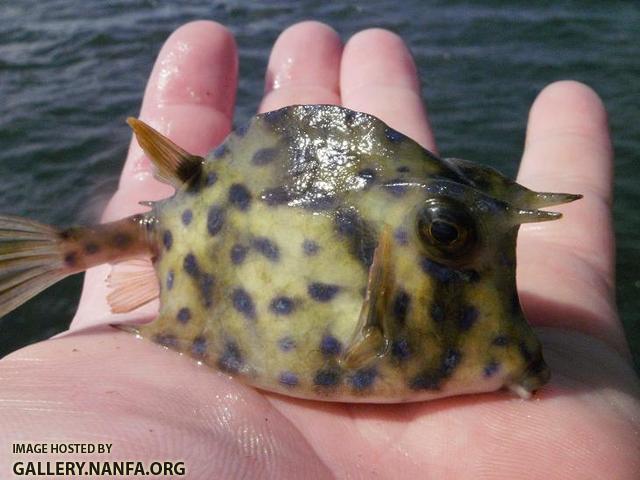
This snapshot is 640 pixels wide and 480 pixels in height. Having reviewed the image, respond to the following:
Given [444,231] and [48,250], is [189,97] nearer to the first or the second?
[48,250]

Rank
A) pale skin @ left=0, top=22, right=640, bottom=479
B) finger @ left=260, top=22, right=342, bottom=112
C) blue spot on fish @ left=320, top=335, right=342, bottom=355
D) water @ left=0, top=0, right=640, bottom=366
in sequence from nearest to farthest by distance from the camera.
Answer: pale skin @ left=0, top=22, right=640, bottom=479
blue spot on fish @ left=320, top=335, right=342, bottom=355
finger @ left=260, top=22, right=342, bottom=112
water @ left=0, top=0, right=640, bottom=366

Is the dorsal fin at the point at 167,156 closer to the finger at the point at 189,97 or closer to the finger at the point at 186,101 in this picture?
the finger at the point at 186,101

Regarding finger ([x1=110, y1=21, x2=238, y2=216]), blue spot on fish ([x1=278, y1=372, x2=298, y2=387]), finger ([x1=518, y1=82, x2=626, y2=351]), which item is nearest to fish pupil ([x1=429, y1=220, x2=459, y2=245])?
blue spot on fish ([x1=278, y1=372, x2=298, y2=387])

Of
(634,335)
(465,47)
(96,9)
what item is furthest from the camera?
(96,9)

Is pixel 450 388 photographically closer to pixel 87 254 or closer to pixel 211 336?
pixel 211 336

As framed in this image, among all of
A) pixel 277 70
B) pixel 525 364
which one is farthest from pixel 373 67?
pixel 525 364

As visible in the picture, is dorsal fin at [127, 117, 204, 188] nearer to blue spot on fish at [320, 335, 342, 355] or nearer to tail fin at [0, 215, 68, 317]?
tail fin at [0, 215, 68, 317]
